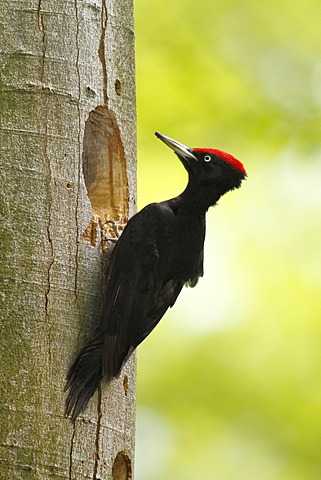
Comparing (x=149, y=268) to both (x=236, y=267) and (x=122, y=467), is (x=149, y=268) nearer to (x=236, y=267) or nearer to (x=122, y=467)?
(x=122, y=467)

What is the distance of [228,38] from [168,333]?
1.97 meters

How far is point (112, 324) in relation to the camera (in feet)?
15.4

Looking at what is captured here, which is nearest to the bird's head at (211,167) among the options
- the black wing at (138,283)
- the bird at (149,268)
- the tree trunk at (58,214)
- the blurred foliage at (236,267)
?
the bird at (149,268)

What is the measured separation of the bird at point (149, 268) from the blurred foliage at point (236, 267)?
1.19 metres

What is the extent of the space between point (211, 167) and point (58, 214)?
3.89ft

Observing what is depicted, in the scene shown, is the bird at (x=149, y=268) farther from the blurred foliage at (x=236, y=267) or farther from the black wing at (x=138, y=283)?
the blurred foliage at (x=236, y=267)

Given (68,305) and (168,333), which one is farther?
(168,333)

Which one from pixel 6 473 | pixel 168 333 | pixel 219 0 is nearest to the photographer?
pixel 6 473

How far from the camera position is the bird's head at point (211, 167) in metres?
5.54

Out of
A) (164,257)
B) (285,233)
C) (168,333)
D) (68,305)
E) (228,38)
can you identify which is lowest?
(68,305)

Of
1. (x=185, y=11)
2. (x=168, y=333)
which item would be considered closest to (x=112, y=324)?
(x=168, y=333)

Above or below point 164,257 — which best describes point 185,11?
above

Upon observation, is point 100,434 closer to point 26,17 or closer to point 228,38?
point 26,17

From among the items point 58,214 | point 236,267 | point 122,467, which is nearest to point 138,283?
point 58,214
